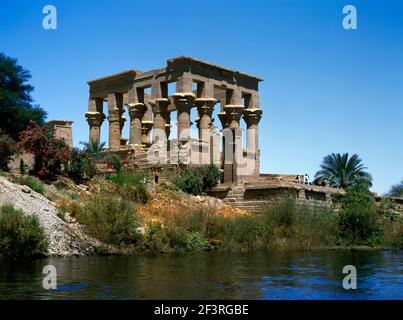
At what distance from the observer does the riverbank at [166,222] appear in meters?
17.3

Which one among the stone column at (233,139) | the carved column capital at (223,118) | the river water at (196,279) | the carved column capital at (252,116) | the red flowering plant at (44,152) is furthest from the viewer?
the carved column capital at (252,116)

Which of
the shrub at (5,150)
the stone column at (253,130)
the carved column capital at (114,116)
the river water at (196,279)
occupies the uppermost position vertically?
the carved column capital at (114,116)

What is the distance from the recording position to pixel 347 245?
2398 centimetres

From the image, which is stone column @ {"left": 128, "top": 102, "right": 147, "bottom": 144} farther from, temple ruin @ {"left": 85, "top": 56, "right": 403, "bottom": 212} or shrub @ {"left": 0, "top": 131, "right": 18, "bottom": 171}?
shrub @ {"left": 0, "top": 131, "right": 18, "bottom": 171}

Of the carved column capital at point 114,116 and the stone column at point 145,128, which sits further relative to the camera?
the stone column at point 145,128

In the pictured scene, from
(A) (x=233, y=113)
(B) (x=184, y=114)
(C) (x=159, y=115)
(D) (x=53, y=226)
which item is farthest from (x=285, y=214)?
(C) (x=159, y=115)

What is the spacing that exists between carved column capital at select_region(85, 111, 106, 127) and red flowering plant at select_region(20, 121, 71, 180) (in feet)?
46.3

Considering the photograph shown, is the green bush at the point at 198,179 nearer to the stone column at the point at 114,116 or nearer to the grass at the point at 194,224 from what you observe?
the grass at the point at 194,224

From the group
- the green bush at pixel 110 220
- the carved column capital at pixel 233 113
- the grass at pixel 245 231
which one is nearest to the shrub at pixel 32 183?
the green bush at pixel 110 220

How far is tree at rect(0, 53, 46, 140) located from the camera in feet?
109

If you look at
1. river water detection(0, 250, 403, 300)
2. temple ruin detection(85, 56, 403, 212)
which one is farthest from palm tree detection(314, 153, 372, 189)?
river water detection(0, 250, 403, 300)

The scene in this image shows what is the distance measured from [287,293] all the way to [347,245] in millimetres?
15436

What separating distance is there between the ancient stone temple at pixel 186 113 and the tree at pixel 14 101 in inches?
154

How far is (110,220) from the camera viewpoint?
58.8ft
